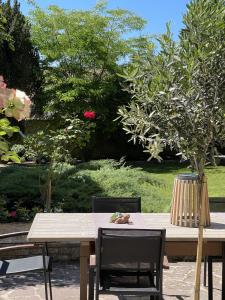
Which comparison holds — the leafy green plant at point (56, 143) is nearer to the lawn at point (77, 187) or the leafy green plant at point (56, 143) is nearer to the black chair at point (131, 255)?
the lawn at point (77, 187)

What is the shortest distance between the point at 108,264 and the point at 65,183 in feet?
16.4

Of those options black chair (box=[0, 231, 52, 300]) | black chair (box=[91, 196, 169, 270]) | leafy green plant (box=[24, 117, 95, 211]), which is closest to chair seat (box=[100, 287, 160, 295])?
black chair (box=[0, 231, 52, 300])

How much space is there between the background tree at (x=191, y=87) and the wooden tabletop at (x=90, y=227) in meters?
1.05

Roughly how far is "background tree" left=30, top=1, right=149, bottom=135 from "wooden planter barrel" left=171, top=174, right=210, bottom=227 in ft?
61.2

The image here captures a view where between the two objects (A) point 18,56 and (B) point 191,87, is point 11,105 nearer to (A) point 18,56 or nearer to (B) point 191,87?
(B) point 191,87

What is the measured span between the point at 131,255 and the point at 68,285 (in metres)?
1.98

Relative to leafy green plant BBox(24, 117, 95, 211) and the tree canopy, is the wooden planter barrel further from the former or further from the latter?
the tree canopy

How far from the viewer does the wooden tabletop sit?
3.87 meters

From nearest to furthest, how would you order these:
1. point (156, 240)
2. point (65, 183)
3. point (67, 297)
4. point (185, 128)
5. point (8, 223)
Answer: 1. point (185, 128)
2. point (156, 240)
3. point (67, 297)
4. point (8, 223)
5. point (65, 183)

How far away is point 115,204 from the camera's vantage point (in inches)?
207

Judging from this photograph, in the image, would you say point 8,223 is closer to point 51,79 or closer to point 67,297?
point 67,297

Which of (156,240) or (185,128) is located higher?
(185,128)

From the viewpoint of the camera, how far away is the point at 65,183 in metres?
8.58

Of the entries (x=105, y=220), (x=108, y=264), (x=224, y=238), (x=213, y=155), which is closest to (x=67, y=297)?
(x=105, y=220)
